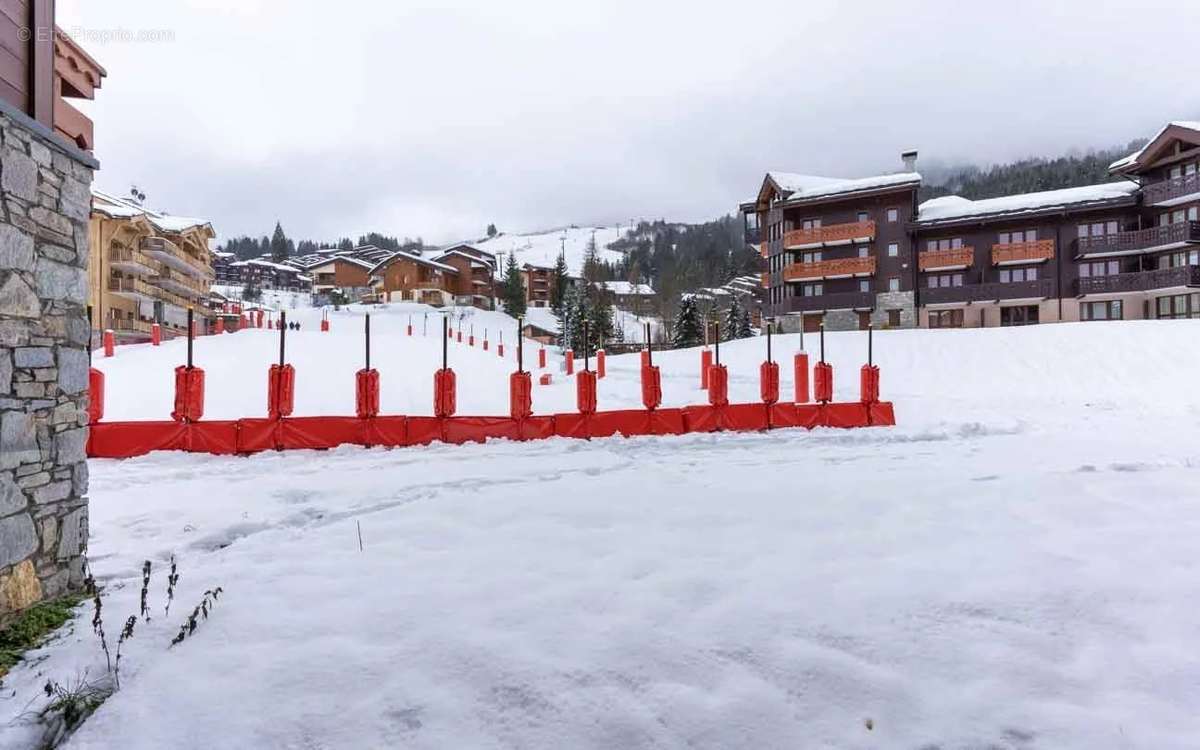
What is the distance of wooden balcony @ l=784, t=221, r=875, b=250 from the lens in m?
37.3

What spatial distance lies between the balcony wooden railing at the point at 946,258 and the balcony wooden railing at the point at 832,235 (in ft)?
11.0

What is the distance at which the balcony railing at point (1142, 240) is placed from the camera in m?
29.6

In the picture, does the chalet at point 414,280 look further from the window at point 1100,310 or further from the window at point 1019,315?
the window at point 1100,310

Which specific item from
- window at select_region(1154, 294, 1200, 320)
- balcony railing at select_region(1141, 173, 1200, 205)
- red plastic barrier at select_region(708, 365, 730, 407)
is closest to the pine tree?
A: window at select_region(1154, 294, 1200, 320)

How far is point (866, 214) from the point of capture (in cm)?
3803

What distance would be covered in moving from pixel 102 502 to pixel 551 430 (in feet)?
19.2

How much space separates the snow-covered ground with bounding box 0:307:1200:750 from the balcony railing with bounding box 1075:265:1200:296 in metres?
31.3

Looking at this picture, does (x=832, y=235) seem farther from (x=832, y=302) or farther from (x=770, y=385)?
(x=770, y=385)

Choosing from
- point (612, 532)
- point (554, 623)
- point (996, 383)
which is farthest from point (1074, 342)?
point (554, 623)

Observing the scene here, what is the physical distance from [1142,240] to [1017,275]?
5.63 meters

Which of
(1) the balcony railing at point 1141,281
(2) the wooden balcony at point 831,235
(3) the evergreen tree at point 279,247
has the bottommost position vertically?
(1) the balcony railing at point 1141,281

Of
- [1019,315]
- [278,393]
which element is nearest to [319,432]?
[278,393]

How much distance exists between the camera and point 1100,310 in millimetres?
33844

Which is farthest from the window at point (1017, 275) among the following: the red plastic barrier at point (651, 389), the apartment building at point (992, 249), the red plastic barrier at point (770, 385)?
the red plastic barrier at point (651, 389)
